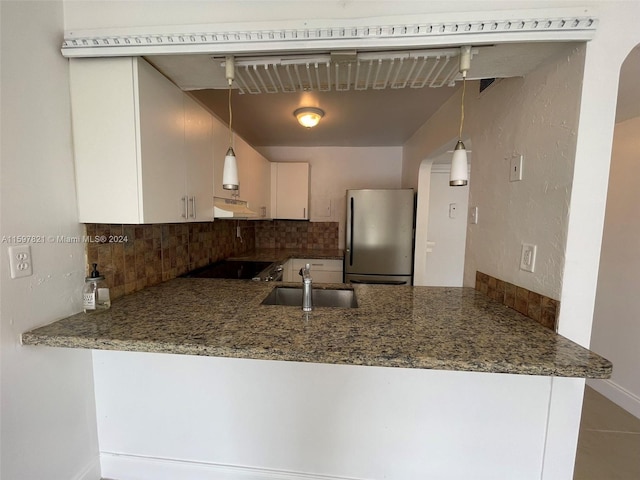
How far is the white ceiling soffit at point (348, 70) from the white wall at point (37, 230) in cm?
65

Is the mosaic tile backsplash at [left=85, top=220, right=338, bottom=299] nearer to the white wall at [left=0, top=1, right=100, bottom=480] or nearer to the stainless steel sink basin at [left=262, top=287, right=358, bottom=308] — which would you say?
the white wall at [left=0, top=1, right=100, bottom=480]

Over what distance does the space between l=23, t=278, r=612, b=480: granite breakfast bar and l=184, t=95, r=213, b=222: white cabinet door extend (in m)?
A: 0.48

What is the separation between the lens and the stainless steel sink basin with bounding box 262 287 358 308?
1539 mm

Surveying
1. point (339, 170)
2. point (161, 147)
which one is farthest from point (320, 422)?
point (339, 170)

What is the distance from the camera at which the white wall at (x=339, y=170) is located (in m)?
3.59

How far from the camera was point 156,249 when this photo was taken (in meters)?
1.62

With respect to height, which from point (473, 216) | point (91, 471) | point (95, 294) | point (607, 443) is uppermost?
point (473, 216)

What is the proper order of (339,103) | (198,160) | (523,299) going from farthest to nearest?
1. (339,103)
2. (198,160)
3. (523,299)

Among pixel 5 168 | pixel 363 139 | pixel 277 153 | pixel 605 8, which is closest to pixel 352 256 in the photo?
pixel 363 139

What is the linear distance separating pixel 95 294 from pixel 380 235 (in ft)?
8.08

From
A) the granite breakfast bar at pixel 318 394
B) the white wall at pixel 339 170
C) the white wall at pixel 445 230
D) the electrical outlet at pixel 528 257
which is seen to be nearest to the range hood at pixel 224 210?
the granite breakfast bar at pixel 318 394

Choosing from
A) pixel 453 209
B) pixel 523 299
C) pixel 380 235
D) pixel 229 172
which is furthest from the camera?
pixel 453 209

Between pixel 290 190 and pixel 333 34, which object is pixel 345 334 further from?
pixel 290 190

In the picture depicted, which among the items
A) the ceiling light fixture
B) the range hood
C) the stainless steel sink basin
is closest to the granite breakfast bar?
the stainless steel sink basin
